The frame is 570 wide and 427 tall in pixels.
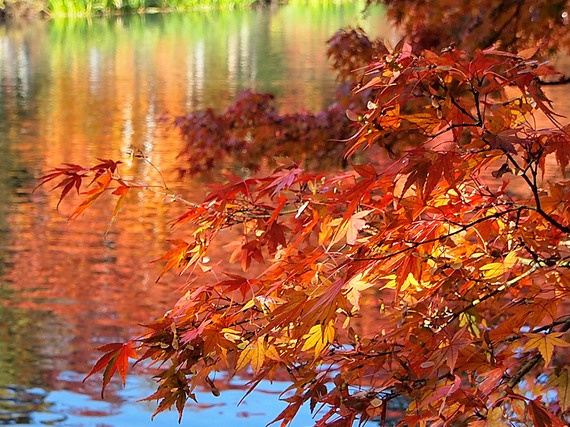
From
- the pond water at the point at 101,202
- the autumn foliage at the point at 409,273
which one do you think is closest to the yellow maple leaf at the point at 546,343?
the autumn foliage at the point at 409,273

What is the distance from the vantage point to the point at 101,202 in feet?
19.7

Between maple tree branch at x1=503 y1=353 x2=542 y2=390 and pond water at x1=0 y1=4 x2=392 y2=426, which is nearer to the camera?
maple tree branch at x1=503 y1=353 x2=542 y2=390

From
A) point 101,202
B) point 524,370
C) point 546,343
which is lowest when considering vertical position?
point 101,202

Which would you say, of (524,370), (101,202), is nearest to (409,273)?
(524,370)

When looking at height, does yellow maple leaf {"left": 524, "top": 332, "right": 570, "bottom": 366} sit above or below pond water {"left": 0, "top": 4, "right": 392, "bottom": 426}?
above

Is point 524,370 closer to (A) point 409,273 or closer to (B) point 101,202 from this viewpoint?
(A) point 409,273

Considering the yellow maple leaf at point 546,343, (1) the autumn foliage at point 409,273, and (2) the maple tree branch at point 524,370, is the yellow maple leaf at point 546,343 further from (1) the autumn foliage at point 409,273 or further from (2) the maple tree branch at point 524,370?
(2) the maple tree branch at point 524,370

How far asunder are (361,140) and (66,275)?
353cm

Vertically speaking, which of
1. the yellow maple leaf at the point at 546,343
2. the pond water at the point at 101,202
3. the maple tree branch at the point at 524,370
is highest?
the yellow maple leaf at the point at 546,343

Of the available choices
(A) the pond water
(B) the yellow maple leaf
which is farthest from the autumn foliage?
(A) the pond water

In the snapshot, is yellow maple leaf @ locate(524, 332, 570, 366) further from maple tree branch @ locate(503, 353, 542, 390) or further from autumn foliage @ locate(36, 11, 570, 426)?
maple tree branch @ locate(503, 353, 542, 390)

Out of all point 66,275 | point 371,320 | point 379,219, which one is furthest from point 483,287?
point 66,275

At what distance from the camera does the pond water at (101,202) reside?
2.99 m

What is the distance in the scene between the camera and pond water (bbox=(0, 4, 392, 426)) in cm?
299
